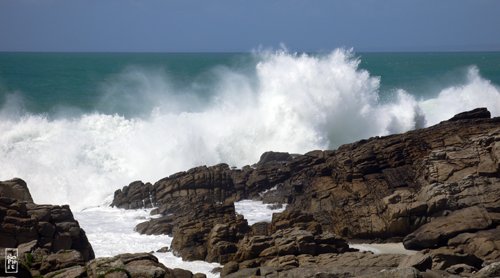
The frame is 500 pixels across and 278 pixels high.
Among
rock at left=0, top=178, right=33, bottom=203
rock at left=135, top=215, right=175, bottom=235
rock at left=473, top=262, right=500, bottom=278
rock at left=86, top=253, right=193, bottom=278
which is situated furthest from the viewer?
rock at left=135, top=215, right=175, bottom=235

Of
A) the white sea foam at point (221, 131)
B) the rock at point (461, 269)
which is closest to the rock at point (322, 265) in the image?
the rock at point (461, 269)

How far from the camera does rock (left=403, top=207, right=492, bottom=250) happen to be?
19.8 meters

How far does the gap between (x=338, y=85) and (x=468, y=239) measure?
2094 cm

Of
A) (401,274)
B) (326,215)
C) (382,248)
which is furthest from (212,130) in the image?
(401,274)

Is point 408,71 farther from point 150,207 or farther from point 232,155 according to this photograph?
point 150,207

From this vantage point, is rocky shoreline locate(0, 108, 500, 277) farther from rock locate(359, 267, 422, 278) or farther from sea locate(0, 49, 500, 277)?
sea locate(0, 49, 500, 277)

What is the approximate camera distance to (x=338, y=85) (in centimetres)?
3950

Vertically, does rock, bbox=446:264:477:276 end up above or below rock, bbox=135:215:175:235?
below

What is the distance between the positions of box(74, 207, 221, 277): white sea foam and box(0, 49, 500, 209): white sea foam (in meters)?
3.81

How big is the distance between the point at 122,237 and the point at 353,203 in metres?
6.87

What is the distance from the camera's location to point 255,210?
1017 inches

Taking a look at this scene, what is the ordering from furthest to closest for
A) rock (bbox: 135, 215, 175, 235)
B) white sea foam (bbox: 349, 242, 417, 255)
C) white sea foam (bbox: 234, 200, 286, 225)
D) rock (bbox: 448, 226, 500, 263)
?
white sea foam (bbox: 234, 200, 286, 225) → rock (bbox: 135, 215, 175, 235) → white sea foam (bbox: 349, 242, 417, 255) → rock (bbox: 448, 226, 500, 263)

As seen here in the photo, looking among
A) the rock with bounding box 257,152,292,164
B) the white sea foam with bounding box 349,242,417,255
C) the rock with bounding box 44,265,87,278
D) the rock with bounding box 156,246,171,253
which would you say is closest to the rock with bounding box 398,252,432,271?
the white sea foam with bounding box 349,242,417,255

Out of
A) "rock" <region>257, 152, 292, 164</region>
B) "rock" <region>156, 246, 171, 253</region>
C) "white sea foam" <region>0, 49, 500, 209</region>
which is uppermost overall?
"white sea foam" <region>0, 49, 500, 209</region>
